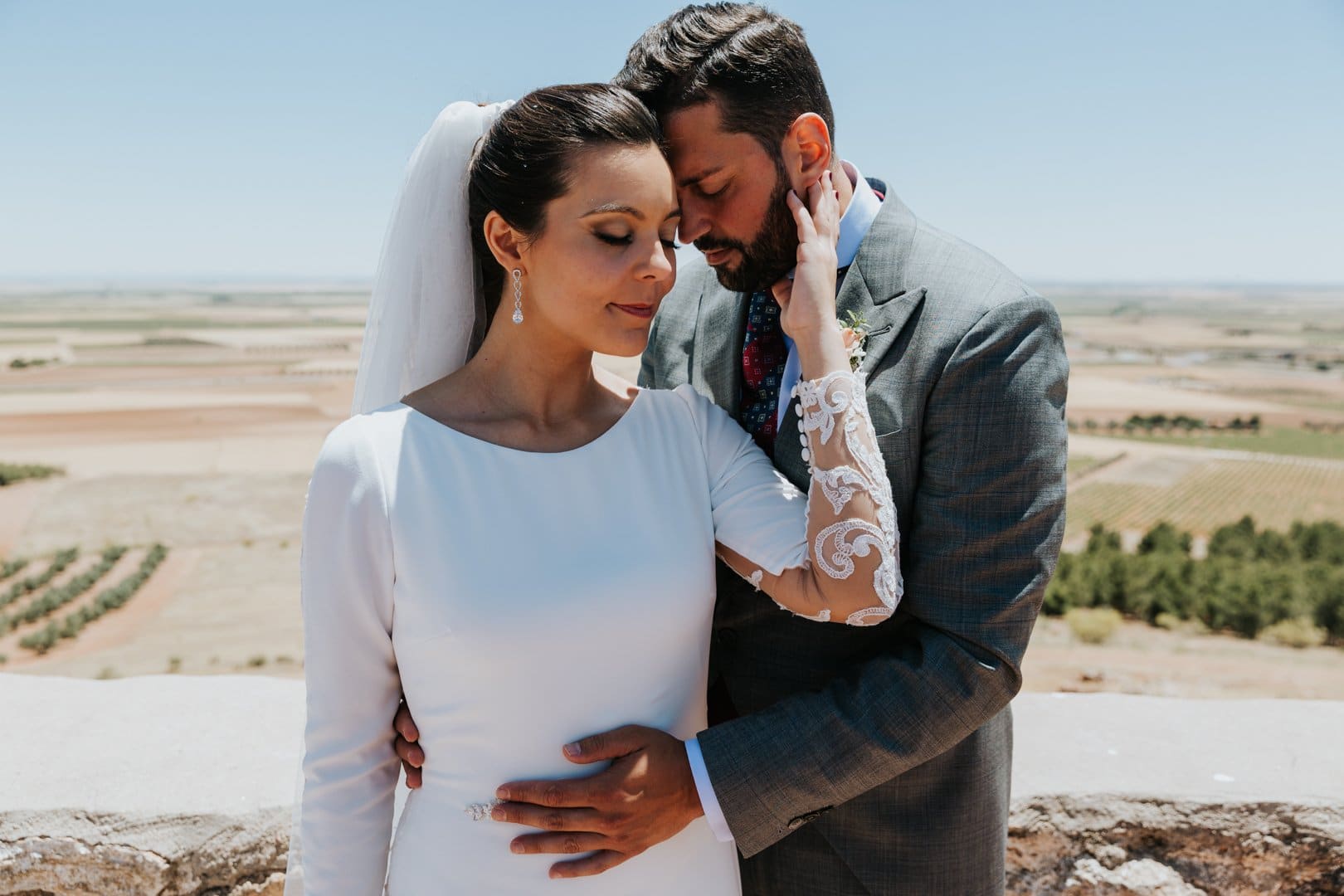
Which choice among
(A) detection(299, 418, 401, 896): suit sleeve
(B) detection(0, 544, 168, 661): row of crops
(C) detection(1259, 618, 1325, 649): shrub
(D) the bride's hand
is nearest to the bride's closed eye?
(D) the bride's hand

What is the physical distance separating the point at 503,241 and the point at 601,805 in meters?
1.15

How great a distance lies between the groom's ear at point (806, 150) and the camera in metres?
2.16

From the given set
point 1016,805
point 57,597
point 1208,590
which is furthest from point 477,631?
point 57,597

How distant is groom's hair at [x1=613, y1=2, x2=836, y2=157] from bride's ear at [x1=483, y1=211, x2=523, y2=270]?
43cm

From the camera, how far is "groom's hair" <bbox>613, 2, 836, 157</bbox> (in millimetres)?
2090

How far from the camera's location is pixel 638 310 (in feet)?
6.57

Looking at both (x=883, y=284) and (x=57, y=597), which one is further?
(x=57, y=597)

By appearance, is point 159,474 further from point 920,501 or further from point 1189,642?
point 920,501

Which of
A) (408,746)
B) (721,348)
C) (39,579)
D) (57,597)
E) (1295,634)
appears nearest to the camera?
(408,746)

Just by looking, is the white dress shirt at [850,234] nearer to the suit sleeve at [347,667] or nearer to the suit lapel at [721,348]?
the suit lapel at [721,348]

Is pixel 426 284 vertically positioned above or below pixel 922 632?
above

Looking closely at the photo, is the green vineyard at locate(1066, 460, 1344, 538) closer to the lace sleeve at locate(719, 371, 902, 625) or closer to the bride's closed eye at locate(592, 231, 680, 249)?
the lace sleeve at locate(719, 371, 902, 625)

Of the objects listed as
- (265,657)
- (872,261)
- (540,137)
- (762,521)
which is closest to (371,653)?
(762,521)

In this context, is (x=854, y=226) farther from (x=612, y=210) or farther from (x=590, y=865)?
(x=590, y=865)
